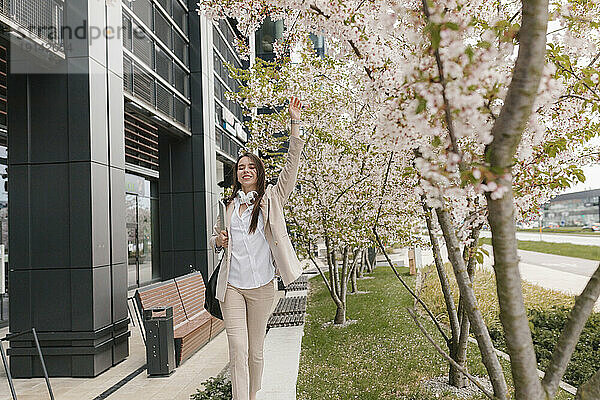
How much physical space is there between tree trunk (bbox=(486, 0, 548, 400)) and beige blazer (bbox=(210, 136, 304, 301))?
2.39m

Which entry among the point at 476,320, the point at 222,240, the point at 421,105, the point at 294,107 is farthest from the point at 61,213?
the point at 421,105

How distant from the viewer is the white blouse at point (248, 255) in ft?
12.7

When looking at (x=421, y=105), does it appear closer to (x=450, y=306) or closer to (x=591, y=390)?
(x=591, y=390)

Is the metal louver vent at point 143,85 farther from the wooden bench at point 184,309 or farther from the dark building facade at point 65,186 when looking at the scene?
the wooden bench at point 184,309

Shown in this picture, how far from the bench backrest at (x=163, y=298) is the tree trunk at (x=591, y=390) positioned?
4.84 meters

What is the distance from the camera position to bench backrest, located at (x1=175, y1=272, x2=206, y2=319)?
717 cm

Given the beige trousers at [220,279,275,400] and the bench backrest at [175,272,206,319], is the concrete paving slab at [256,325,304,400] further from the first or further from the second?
the bench backrest at [175,272,206,319]

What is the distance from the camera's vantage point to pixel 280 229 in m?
3.96

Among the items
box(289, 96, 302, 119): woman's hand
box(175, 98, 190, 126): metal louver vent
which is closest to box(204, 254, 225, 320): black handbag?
box(289, 96, 302, 119): woman's hand

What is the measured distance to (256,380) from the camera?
3998mm

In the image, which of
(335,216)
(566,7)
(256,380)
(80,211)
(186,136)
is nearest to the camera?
(566,7)

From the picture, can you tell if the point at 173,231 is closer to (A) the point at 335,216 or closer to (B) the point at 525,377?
(A) the point at 335,216

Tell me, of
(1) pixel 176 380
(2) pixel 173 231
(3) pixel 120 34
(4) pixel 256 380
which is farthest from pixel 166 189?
(4) pixel 256 380

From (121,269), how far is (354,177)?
3.55 m
